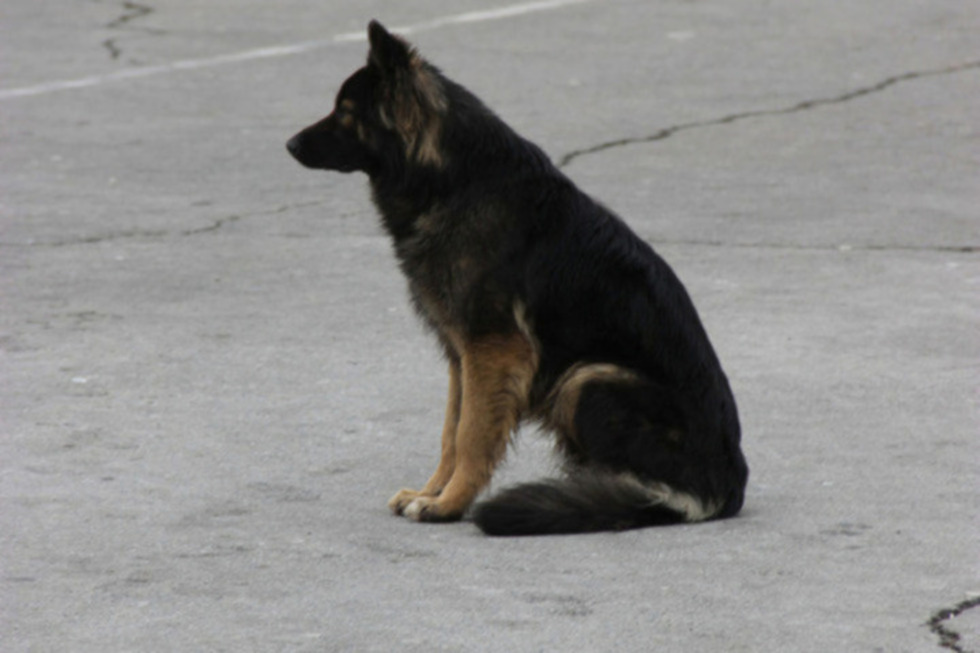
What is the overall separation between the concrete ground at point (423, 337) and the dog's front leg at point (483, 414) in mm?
97

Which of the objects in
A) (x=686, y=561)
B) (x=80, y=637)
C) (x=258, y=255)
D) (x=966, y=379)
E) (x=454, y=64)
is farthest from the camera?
(x=454, y=64)

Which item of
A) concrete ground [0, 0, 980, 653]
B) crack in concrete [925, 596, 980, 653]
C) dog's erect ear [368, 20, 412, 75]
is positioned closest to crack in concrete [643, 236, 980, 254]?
concrete ground [0, 0, 980, 653]

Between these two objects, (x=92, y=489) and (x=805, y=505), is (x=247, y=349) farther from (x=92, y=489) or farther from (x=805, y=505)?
(x=805, y=505)

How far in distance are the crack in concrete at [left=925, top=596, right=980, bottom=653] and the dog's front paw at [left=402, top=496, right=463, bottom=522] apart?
1528 millimetres

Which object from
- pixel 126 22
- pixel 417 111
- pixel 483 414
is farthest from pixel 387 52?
pixel 126 22

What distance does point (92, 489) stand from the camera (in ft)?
17.6

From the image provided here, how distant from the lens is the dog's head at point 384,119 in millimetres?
5203

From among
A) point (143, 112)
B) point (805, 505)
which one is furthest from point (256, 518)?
point (143, 112)

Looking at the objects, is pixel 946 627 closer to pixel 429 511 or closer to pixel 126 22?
pixel 429 511

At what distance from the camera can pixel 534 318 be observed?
5.23m

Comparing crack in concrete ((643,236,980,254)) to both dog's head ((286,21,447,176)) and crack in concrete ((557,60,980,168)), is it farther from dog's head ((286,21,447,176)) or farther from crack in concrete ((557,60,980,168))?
dog's head ((286,21,447,176))

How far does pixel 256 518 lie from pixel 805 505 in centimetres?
166

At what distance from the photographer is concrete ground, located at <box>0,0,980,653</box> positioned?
14.6 ft

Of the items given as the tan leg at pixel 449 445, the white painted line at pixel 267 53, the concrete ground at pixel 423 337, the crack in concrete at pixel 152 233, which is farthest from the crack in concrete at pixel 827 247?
the white painted line at pixel 267 53
